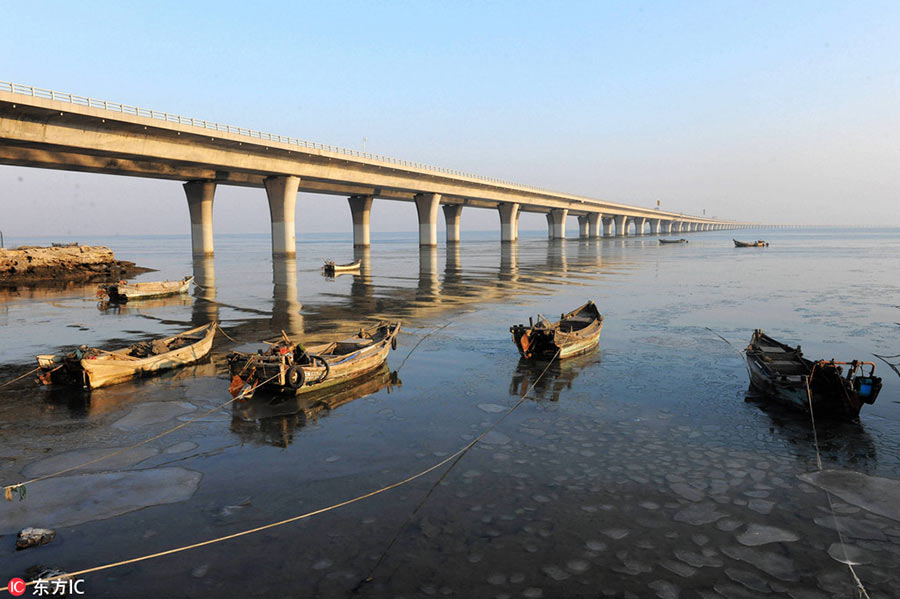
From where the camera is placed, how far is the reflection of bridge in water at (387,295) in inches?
1119

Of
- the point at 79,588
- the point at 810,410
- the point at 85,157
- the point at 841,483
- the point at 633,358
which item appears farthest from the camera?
the point at 85,157

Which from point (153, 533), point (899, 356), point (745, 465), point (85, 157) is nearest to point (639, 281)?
point (899, 356)

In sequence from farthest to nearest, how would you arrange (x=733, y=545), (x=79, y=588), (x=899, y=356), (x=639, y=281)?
(x=639, y=281)
(x=899, y=356)
(x=733, y=545)
(x=79, y=588)

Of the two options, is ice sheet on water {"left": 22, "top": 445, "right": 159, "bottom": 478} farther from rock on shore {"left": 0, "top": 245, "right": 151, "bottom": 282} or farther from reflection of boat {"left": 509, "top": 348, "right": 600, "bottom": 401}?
rock on shore {"left": 0, "top": 245, "right": 151, "bottom": 282}

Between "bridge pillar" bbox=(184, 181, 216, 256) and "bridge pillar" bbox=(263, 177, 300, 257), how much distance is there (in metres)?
8.35

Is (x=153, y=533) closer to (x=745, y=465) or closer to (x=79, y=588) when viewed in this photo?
(x=79, y=588)

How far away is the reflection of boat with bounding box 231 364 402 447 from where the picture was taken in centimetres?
1351

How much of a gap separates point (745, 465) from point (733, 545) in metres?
3.37

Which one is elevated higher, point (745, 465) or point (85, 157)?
point (85, 157)

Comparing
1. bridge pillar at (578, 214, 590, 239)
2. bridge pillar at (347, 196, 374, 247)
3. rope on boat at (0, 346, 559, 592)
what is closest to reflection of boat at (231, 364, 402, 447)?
rope on boat at (0, 346, 559, 592)

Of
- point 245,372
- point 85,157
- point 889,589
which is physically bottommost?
point 889,589

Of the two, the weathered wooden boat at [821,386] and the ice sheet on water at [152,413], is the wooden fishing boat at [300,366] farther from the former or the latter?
the weathered wooden boat at [821,386]

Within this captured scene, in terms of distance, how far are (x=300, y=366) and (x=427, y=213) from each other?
281 feet

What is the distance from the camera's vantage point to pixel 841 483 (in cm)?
1058
